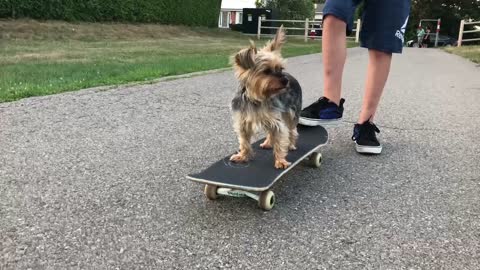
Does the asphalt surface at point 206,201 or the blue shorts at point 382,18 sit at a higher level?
the blue shorts at point 382,18

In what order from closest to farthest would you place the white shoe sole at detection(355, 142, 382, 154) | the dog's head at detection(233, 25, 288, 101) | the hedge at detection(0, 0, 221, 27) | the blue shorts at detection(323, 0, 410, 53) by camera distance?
the dog's head at detection(233, 25, 288, 101) < the blue shorts at detection(323, 0, 410, 53) < the white shoe sole at detection(355, 142, 382, 154) < the hedge at detection(0, 0, 221, 27)

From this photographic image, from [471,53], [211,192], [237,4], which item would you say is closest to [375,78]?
[211,192]

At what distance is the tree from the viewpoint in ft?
132

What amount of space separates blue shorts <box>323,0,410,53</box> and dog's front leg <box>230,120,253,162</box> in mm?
1336

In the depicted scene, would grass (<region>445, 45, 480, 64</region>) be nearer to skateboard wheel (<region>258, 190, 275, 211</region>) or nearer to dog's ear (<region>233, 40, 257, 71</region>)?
dog's ear (<region>233, 40, 257, 71</region>)

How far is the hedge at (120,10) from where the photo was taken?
18.9 meters

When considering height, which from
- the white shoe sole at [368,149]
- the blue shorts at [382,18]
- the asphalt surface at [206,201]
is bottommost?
the asphalt surface at [206,201]

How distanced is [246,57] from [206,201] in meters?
0.94

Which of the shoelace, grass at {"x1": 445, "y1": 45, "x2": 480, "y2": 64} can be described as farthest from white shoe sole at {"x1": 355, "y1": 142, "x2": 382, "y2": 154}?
grass at {"x1": 445, "y1": 45, "x2": 480, "y2": 64}

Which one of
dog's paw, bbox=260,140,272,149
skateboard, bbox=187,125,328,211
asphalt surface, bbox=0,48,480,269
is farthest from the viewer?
dog's paw, bbox=260,140,272,149

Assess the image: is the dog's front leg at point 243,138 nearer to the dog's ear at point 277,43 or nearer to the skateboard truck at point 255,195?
the skateboard truck at point 255,195

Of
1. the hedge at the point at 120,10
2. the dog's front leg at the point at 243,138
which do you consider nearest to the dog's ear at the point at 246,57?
the dog's front leg at the point at 243,138

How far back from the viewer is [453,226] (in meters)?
2.78

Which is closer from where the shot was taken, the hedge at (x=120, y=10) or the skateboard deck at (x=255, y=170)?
the skateboard deck at (x=255, y=170)
